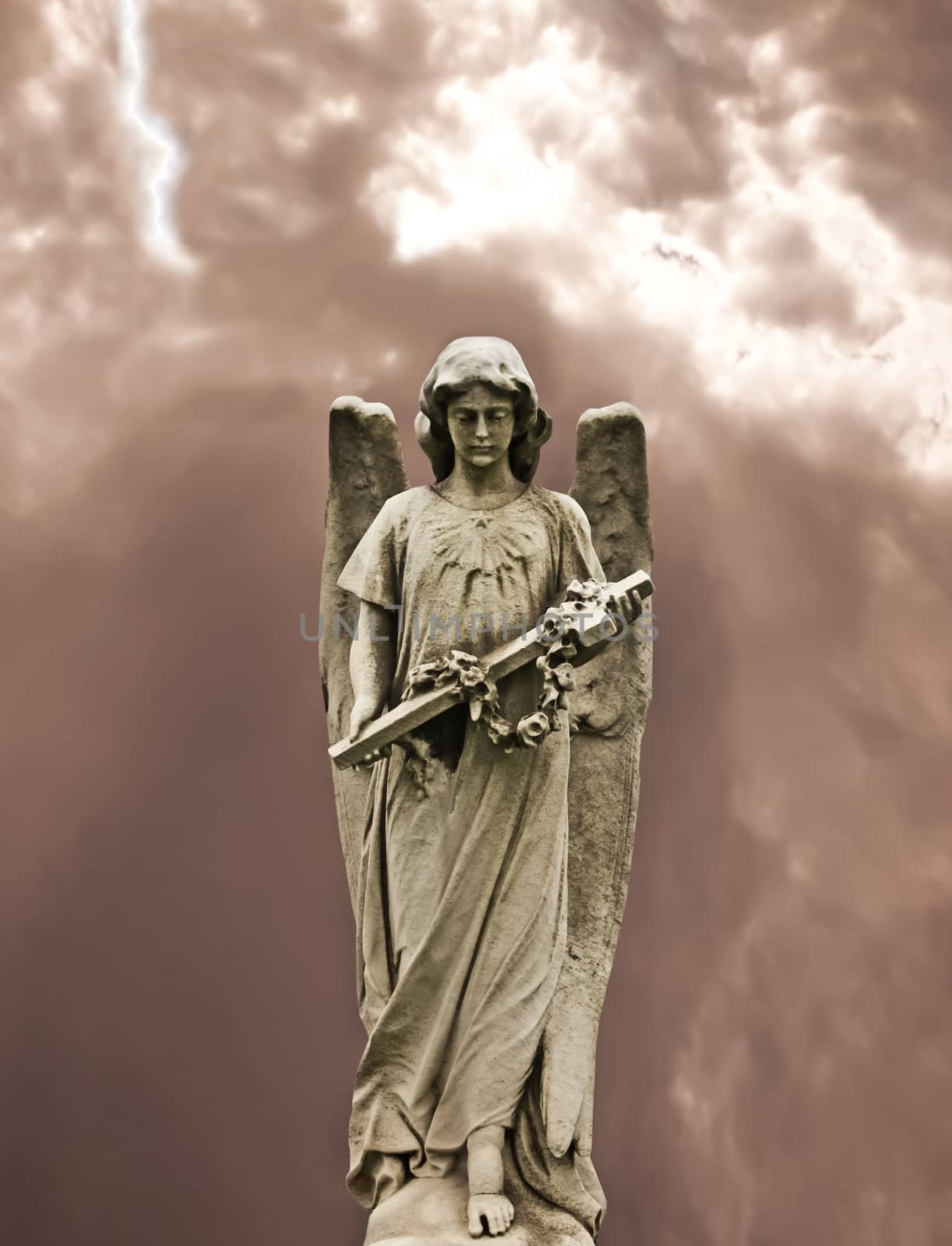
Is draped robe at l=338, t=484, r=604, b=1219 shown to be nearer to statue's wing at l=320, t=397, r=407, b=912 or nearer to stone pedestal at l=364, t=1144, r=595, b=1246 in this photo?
stone pedestal at l=364, t=1144, r=595, b=1246

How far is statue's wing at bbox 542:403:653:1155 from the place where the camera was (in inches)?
293

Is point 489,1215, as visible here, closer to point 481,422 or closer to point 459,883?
point 459,883

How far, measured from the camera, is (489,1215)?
21.3 feet

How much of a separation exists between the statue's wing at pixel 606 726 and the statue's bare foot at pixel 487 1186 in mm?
740

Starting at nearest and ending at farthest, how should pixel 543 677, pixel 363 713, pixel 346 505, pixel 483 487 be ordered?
pixel 543 677 < pixel 363 713 < pixel 483 487 < pixel 346 505

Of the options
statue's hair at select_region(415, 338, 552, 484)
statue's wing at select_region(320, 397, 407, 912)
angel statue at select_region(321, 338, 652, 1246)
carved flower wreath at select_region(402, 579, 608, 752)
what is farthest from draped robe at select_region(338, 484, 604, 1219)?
statue's wing at select_region(320, 397, 407, 912)

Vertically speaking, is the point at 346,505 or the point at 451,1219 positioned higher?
the point at 346,505

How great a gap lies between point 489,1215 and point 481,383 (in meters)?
3.07

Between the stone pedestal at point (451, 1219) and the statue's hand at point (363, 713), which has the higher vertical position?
A: the statue's hand at point (363, 713)

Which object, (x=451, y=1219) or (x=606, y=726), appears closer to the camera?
(x=451, y=1219)

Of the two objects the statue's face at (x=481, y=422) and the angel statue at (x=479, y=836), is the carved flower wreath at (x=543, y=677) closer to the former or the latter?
the angel statue at (x=479, y=836)

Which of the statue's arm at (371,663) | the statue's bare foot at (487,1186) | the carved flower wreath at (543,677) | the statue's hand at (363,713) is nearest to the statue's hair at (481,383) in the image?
the statue's arm at (371,663)

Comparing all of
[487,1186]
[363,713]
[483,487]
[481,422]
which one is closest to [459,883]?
[363,713]

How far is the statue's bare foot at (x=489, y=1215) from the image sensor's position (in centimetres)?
648
